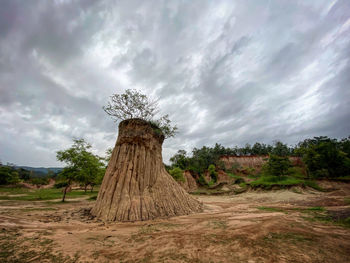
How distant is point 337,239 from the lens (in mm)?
4488

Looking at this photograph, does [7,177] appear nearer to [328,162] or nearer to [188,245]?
[188,245]

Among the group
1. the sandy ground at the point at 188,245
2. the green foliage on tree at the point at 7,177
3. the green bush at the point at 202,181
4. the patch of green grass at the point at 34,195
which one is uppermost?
the green foliage on tree at the point at 7,177

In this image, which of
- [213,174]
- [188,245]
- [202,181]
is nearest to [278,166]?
[213,174]

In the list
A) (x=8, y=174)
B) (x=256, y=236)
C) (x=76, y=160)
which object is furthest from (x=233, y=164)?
(x=8, y=174)

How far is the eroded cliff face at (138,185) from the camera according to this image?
28.1 ft

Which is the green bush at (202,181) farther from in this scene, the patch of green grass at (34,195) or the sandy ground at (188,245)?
the sandy ground at (188,245)

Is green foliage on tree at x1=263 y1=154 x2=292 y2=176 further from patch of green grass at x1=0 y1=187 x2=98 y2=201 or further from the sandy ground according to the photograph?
patch of green grass at x1=0 y1=187 x2=98 y2=201

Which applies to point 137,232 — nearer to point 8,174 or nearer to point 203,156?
point 8,174

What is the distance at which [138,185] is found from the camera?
9445 millimetres

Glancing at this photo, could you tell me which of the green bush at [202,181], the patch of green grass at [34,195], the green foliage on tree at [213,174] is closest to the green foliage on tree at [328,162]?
the green foliage on tree at [213,174]

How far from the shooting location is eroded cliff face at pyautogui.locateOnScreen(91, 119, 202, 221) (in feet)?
28.1

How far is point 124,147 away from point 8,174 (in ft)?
127

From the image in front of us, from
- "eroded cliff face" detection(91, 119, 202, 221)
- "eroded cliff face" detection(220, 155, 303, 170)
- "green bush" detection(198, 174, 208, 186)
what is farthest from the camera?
"eroded cliff face" detection(220, 155, 303, 170)

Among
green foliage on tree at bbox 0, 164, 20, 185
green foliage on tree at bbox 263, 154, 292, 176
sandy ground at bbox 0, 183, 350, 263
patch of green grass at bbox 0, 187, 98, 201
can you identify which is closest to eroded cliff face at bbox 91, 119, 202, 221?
sandy ground at bbox 0, 183, 350, 263
